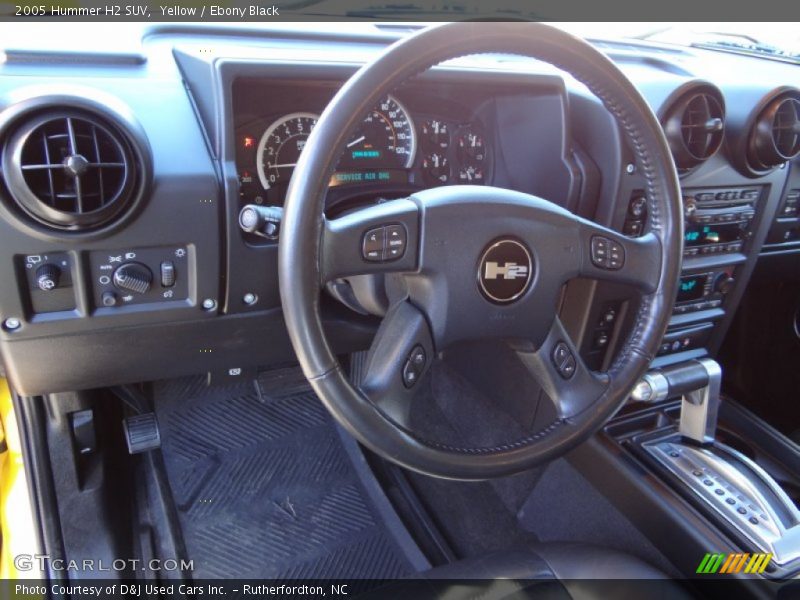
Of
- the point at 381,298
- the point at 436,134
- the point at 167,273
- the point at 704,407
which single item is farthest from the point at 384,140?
the point at 704,407

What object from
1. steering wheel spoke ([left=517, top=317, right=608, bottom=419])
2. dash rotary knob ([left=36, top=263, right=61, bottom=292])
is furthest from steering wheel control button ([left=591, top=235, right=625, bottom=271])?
dash rotary knob ([left=36, top=263, right=61, bottom=292])

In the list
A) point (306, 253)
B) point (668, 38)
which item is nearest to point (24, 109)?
point (306, 253)

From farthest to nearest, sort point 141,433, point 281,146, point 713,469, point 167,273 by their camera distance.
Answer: point 141,433 → point 713,469 → point 281,146 → point 167,273

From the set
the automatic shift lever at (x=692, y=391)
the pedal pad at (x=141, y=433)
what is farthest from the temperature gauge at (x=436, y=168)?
the pedal pad at (x=141, y=433)

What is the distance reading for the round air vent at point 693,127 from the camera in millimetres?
1523

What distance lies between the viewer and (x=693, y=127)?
1.54 meters

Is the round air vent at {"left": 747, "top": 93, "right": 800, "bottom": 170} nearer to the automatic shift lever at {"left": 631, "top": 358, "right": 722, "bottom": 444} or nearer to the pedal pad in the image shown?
the automatic shift lever at {"left": 631, "top": 358, "right": 722, "bottom": 444}

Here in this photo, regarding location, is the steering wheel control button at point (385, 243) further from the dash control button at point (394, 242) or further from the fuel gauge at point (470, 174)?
the fuel gauge at point (470, 174)

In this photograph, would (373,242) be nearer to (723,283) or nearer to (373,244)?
(373,244)

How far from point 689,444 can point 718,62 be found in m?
1.18

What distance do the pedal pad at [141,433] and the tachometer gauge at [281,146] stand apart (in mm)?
737

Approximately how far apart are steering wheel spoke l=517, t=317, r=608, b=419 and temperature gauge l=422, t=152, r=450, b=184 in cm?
52

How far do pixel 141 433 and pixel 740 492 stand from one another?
55.5 inches

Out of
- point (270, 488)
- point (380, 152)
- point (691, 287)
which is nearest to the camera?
point (380, 152)
